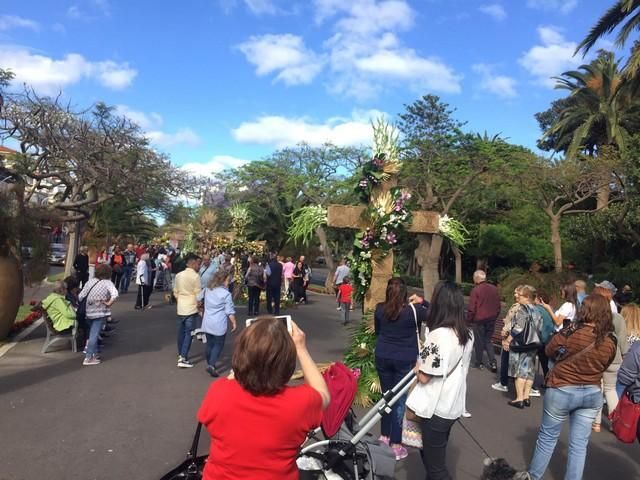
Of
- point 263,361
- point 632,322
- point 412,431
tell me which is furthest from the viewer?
point 632,322

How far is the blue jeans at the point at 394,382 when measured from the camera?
4832 millimetres

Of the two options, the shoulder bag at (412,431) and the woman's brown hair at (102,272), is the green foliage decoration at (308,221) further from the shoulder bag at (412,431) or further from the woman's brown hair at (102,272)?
the shoulder bag at (412,431)

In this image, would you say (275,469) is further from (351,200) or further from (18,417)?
(351,200)

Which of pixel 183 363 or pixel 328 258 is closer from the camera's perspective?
pixel 183 363

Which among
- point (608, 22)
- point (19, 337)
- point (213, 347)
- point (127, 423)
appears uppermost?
point (608, 22)

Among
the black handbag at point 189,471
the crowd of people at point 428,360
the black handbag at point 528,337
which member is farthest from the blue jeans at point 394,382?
the black handbag at point 528,337

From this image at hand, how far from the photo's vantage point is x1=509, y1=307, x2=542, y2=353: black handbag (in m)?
6.77

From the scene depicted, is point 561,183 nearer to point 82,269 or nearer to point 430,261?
point 430,261

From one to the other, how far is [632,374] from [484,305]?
4404 millimetres

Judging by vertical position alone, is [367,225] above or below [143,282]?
above

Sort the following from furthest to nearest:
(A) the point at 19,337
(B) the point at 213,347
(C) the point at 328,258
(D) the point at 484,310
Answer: (C) the point at 328,258, (A) the point at 19,337, (D) the point at 484,310, (B) the point at 213,347

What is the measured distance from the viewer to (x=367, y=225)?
6.89 metres

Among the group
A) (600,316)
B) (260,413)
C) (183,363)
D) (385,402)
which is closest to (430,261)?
(183,363)

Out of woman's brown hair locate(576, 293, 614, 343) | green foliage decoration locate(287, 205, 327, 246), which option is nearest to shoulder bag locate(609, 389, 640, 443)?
woman's brown hair locate(576, 293, 614, 343)
